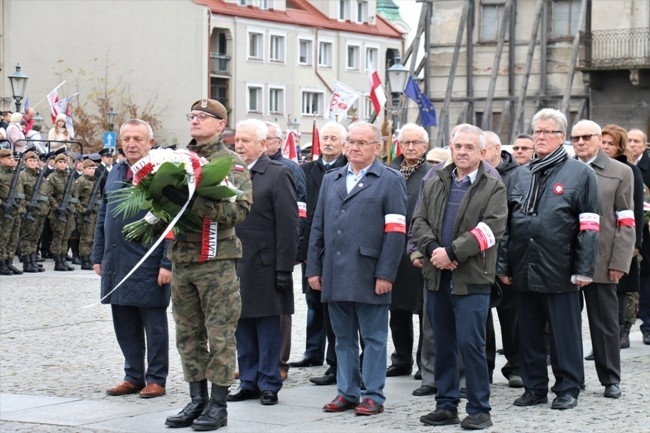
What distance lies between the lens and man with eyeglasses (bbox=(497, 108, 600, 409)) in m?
10.3

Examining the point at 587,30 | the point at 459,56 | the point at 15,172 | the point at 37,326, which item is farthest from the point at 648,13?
the point at 37,326

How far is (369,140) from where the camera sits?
10.2m

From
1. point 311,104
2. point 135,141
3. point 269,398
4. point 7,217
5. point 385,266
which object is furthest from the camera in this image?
point 311,104

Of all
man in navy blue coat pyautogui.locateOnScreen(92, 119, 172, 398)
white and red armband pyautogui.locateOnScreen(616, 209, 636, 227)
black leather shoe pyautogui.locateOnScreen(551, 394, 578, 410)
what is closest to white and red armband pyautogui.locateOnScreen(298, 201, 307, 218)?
man in navy blue coat pyautogui.locateOnScreen(92, 119, 172, 398)

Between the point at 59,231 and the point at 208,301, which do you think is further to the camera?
the point at 59,231

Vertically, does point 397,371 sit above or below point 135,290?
below

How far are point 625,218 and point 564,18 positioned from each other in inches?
1199

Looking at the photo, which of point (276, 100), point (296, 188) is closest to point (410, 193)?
point (296, 188)

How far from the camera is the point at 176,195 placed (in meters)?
9.19

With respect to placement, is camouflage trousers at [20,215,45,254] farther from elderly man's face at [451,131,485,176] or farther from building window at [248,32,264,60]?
building window at [248,32,264,60]

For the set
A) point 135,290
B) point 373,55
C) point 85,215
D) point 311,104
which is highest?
point 373,55

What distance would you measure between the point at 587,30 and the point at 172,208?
32688 millimetres

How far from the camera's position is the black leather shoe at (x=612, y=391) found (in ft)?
36.1

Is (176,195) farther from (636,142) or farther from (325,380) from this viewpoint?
(636,142)
